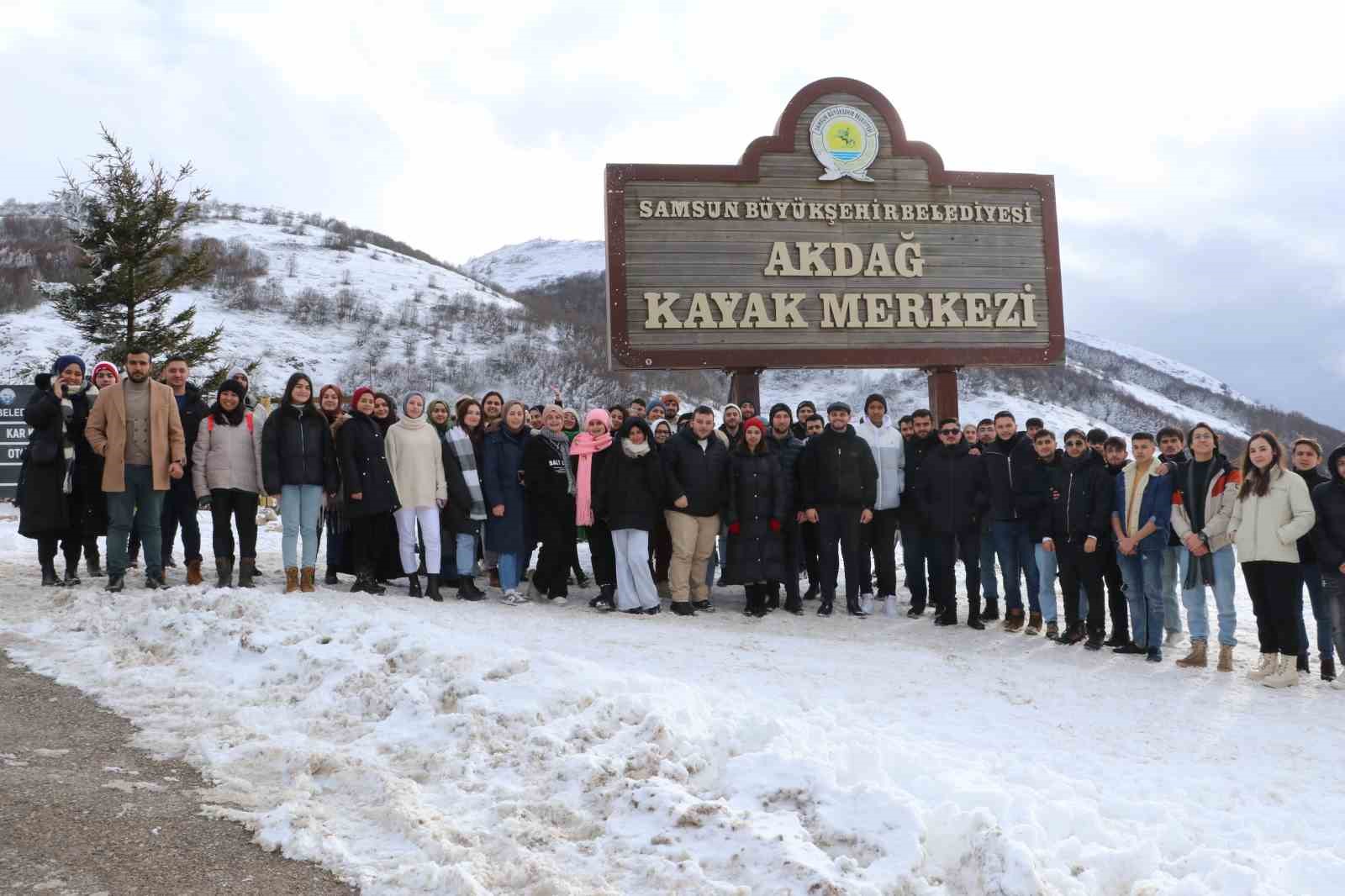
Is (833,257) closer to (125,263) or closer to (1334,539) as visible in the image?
(1334,539)

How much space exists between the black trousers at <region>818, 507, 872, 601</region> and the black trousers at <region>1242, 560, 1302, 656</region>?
2962 millimetres

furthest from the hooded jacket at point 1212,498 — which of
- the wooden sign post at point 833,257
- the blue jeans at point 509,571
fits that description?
the blue jeans at point 509,571

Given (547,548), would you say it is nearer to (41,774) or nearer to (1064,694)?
(1064,694)

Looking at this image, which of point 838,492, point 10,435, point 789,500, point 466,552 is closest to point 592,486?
point 466,552

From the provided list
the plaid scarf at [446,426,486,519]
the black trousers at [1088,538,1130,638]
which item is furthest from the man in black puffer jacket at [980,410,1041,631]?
the plaid scarf at [446,426,486,519]

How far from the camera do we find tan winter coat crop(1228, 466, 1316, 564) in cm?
657

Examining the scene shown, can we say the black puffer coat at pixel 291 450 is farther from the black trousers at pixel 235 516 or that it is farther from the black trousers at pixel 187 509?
the black trousers at pixel 187 509

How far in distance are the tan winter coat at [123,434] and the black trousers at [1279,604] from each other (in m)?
7.73

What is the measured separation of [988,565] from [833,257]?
4.42 meters

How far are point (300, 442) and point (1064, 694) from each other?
5.68 m

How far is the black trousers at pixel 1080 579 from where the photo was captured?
763cm

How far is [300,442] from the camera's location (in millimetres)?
7285

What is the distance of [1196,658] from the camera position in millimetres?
7078

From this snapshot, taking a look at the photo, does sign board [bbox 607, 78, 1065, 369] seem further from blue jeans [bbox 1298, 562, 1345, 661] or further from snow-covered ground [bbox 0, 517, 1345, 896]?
blue jeans [bbox 1298, 562, 1345, 661]
